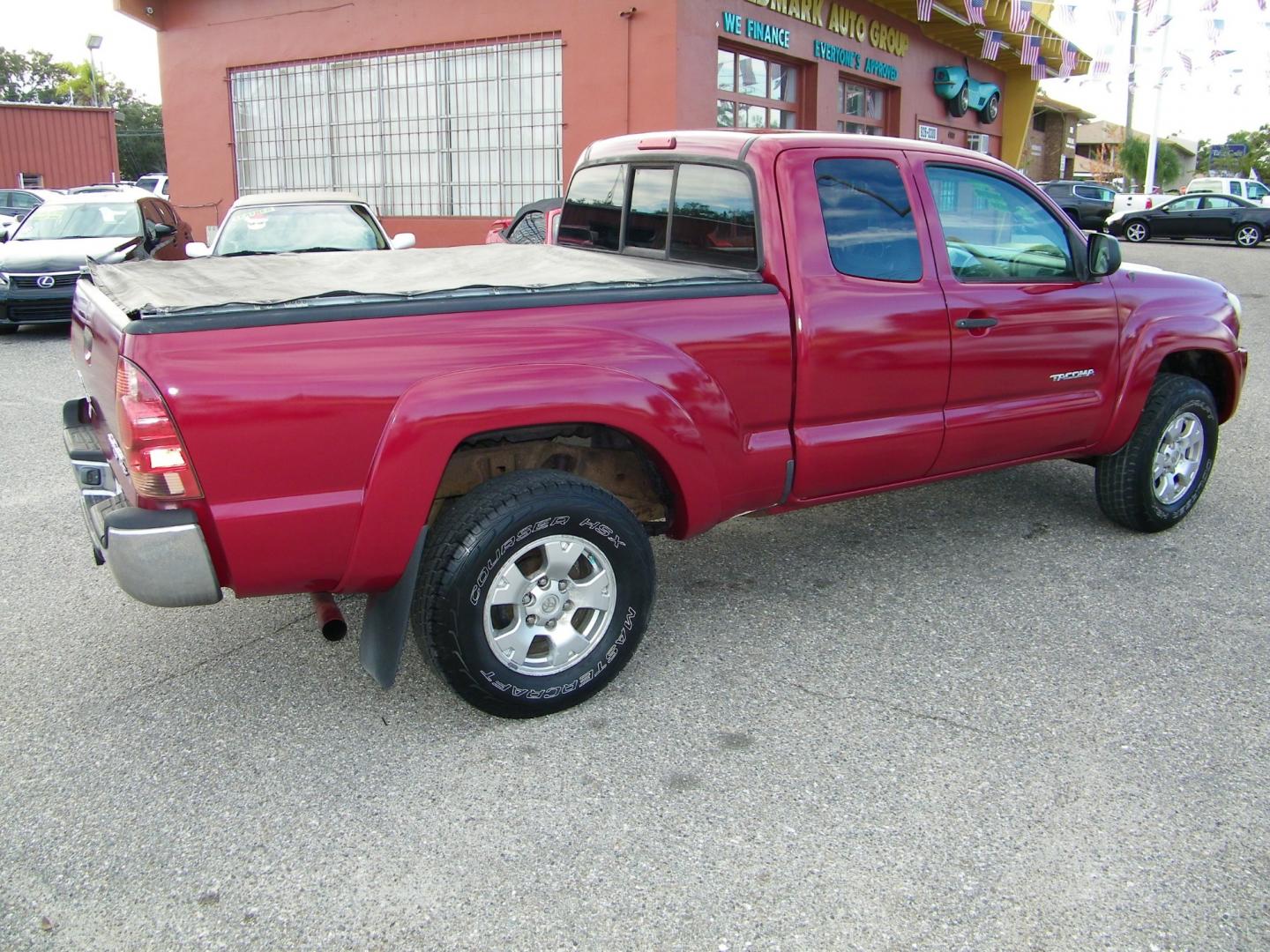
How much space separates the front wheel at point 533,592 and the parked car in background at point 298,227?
22.7 feet

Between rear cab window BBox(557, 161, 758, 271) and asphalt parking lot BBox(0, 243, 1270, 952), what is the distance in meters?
1.45

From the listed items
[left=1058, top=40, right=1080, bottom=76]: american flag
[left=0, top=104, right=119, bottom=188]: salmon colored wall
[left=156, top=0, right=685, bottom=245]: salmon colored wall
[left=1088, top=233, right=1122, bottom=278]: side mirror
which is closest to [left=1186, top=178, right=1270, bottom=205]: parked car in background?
[left=1058, top=40, right=1080, bottom=76]: american flag

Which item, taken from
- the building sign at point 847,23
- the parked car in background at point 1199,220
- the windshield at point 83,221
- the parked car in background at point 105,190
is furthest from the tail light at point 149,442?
the parked car in background at point 1199,220

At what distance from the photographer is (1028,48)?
20984 mm

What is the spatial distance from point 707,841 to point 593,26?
12.0 metres

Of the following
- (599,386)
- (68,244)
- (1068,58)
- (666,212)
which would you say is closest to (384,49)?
(68,244)

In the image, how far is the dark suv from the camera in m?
29.0

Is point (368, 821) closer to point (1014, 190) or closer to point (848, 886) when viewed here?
point (848, 886)

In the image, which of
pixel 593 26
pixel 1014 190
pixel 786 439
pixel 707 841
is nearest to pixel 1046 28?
pixel 593 26

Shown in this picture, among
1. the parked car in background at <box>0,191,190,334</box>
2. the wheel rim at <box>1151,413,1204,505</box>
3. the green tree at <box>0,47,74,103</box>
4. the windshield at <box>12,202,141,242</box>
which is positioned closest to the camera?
the wheel rim at <box>1151,413,1204,505</box>

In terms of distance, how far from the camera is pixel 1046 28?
21688mm

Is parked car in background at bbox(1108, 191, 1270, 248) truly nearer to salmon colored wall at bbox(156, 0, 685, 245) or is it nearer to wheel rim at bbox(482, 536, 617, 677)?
salmon colored wall at bbox(156, 0, 685, 245)

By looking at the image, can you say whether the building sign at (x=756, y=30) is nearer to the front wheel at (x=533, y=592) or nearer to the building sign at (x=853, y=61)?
Result: the building sign at (x=853, y=61)

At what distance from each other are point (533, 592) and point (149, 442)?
3.97 feet
